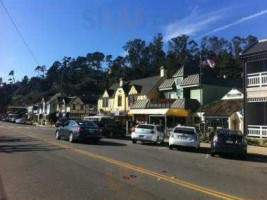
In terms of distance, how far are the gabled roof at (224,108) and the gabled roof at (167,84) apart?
42.8 feet

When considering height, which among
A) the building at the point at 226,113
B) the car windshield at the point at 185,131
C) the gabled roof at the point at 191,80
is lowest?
the car windshield at the point at 185,131

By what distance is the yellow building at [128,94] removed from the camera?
199ft

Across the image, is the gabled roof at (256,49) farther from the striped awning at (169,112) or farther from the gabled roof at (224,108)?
the striped awning at (169,112)

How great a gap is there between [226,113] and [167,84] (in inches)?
736

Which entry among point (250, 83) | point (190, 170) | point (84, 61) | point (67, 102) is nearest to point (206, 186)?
point (190, 170)

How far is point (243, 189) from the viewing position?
11.8 m

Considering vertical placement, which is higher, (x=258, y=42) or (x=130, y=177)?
(x=258, y=42)

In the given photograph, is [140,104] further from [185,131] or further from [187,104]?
[185,131]

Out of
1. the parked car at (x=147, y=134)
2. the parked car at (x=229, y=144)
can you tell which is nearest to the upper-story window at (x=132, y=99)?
the parked car at (x=147, y=134)

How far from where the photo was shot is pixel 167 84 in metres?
58.6

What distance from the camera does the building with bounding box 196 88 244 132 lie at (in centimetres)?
3997

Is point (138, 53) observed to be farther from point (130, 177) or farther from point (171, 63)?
point (130, 177)

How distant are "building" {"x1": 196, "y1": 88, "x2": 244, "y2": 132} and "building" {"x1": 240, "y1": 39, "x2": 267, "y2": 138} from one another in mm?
2390

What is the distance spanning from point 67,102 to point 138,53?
29.7 metres
